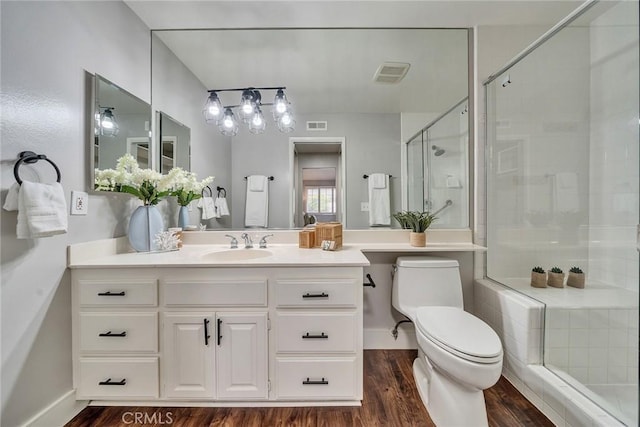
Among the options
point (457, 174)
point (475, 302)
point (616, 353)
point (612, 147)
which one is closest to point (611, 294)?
point (616, 353)

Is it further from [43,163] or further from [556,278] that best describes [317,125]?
[556,278]

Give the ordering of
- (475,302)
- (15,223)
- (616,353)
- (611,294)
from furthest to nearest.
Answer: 1. (475,302)
2. (611,294)
3. (616,353)
4. (15,223)

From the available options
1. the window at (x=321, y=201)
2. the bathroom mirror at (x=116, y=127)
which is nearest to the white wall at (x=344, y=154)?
the window at (x=321, y=201)

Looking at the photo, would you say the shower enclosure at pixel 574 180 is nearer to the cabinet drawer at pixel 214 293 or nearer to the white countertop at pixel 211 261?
the white countertop at pixel 211 261

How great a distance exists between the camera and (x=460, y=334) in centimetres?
123

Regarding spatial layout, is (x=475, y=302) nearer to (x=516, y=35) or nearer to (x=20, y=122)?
(x=516, y=35)

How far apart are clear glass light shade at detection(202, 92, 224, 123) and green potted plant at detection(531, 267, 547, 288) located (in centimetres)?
253

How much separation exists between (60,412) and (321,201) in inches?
71.8

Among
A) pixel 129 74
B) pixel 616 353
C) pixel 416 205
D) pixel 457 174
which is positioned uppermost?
pixel 129 74

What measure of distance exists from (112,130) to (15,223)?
699 millimetres

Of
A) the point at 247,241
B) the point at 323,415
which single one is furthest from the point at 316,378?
the point at 247,241

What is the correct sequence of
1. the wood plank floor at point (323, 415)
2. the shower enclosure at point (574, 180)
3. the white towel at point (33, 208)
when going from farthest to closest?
1. the shower enclosure at point (574, 180)
2. the wood plank floor at point (323, 415)
3. the white towel at point (33, 208)

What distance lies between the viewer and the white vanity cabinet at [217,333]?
129cm

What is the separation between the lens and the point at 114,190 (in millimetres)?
1497
